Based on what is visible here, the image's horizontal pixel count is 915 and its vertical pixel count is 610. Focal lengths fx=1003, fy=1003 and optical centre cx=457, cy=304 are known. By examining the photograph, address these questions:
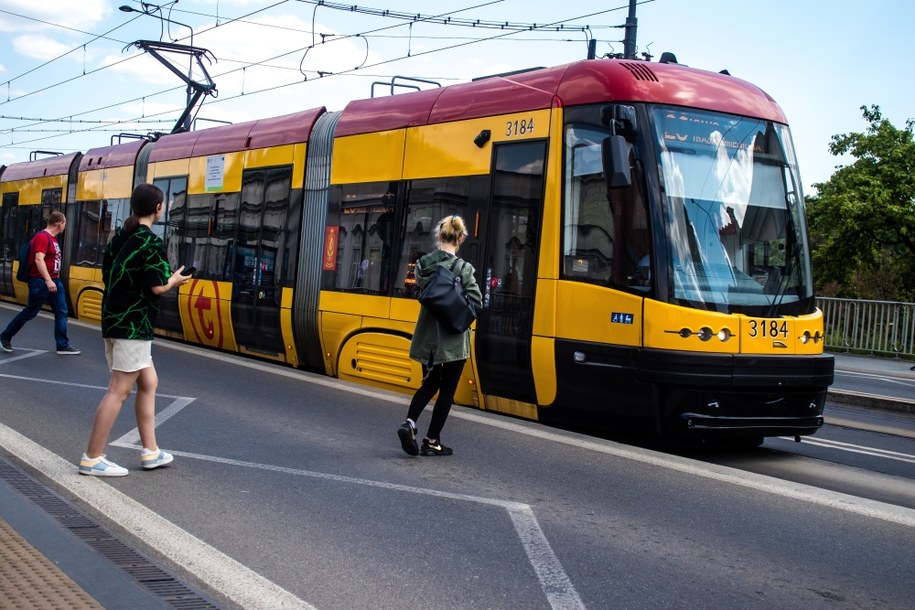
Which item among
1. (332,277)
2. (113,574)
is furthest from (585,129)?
(113,574)

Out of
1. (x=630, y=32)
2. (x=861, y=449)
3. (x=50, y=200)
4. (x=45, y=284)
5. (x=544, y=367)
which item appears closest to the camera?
(x=544, y=367)

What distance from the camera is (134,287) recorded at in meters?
6.02

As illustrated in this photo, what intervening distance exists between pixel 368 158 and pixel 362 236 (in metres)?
0.86

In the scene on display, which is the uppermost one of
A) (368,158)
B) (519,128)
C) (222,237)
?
(519,128)

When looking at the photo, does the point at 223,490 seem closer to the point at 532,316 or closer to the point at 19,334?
the point at 532,316

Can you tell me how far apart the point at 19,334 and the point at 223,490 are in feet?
34.1

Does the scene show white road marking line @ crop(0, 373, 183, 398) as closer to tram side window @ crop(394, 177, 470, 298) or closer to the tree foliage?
tram side window @ crop(394, 177, 470, 298)

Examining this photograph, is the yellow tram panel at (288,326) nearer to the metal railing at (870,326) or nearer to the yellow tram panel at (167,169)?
the yellow tram panel at (167,169)

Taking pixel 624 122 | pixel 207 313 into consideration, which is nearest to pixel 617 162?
pixel 624 122

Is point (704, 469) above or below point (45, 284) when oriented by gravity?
below

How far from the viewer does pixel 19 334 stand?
49.1ft

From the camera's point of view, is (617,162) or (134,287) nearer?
(134,287)

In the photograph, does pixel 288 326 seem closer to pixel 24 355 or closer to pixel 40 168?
pixel 24 355

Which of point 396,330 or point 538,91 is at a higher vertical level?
point 538,91
